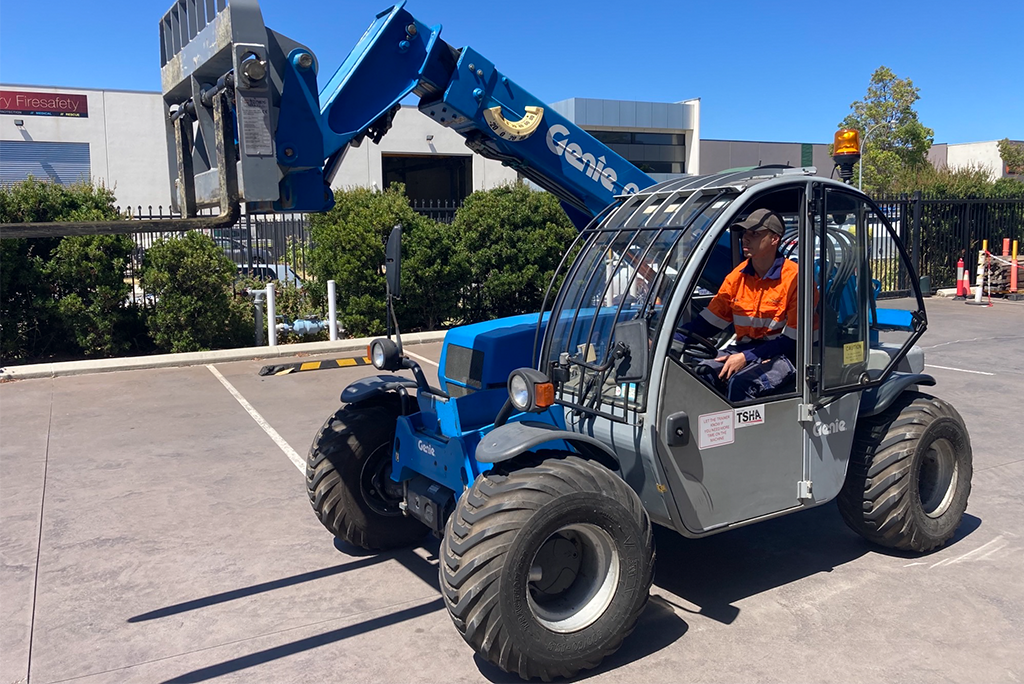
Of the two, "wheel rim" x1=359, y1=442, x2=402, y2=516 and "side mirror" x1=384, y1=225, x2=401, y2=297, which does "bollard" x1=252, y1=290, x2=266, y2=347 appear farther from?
"side mirror" x1=384, y1=225, x2=401, y2=297

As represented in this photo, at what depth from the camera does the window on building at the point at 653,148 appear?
51812mm

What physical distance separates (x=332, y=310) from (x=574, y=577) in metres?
10.2

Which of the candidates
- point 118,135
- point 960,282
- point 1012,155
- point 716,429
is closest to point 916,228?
point 960,282

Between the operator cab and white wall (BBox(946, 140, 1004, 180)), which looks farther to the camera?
white wall (BBox(946, 140, 1004, 180))

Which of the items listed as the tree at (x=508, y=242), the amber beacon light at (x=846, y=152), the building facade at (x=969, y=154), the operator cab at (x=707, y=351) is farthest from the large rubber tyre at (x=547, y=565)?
the building facade at (x=969, y=154)

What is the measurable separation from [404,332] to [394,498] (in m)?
9.22

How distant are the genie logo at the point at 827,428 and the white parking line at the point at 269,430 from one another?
420 centimetres

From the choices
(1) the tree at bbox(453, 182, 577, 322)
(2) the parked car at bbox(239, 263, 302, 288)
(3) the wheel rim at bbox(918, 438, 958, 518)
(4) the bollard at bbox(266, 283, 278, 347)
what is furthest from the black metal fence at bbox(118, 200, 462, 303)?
(3) the wheel rim at bbox(918, 438, 958, 518)

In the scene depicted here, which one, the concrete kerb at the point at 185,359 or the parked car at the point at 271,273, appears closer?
the concrete kerb at the point at 185,359

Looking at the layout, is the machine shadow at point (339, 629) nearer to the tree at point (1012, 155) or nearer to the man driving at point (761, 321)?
the man driving at point (761, 321)

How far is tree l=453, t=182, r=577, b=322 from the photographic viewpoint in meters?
14.3

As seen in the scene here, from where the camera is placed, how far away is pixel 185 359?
11.8 meters

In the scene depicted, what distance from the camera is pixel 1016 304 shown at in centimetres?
1758

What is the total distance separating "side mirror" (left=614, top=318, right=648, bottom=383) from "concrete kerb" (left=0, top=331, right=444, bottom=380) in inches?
343
